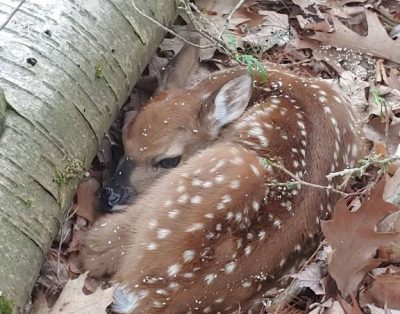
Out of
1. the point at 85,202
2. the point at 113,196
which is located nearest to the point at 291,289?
the point at 113,196

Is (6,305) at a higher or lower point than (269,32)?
higher

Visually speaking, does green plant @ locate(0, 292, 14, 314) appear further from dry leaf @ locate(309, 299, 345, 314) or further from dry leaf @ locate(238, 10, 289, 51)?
Result: dry leaf @ locate(238, 10, 289, 51)

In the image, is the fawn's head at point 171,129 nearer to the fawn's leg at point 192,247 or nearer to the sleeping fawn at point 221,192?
the sleeping fawn at point 221,192

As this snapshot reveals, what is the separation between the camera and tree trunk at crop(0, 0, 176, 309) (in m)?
3.57

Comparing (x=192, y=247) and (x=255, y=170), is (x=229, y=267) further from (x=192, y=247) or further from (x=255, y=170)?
(x=255, y=170)

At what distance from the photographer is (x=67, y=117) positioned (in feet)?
13.1

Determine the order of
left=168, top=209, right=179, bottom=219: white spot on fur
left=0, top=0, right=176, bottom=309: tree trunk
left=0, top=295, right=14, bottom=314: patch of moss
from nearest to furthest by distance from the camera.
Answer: left=0, top=295, right=14, bottom=314: patch of moss, left=0, top=0, right=176, bottom=309: tree trunk, left=168, top=209, right=179, bottom=219: white spot on fur

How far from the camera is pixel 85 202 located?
445cm

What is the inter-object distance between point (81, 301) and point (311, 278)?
44.9 inches

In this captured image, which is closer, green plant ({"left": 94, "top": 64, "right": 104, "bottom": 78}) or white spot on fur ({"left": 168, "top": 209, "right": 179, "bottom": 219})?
white spot on fur ({"left": 168, "top": 209, "right": 179, "bottom": 219})

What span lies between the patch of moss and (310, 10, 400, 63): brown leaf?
3.24 m

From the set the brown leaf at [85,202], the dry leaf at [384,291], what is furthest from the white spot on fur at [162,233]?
the dry leaf at [384,291]

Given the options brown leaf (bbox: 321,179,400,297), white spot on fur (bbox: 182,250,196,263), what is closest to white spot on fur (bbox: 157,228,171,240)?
white spot on fur (bbox: 182,250,196,263)

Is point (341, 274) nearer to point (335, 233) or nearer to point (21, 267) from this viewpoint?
point (335, 233)
